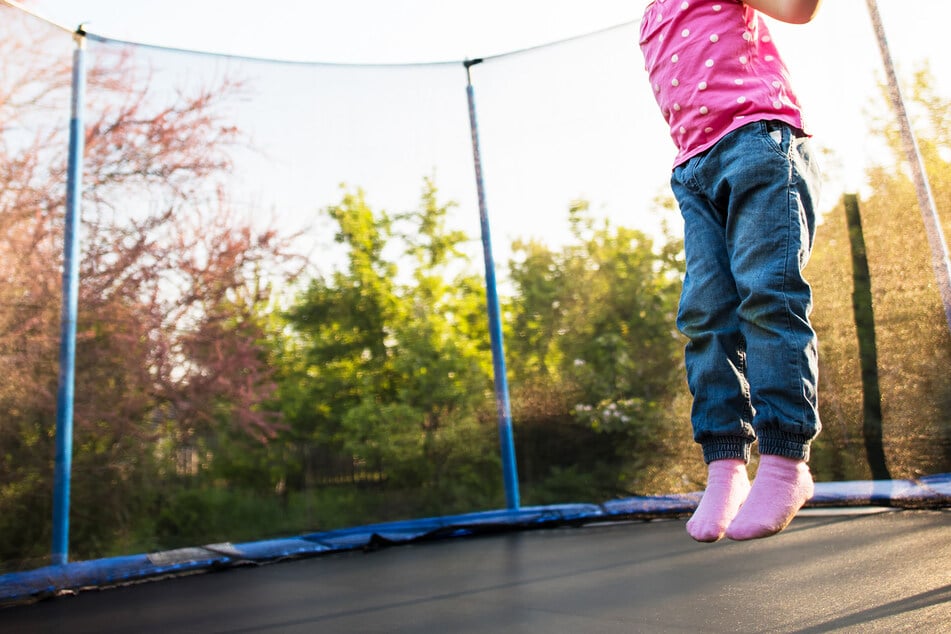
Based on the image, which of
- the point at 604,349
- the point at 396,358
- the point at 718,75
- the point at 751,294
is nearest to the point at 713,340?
the point at 751,294

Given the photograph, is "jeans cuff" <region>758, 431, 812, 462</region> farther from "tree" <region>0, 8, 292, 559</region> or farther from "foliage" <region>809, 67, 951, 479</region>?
"tree" <region>0, 8, 292, 559</region>

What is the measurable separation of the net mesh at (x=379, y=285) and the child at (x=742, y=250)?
1.55 m

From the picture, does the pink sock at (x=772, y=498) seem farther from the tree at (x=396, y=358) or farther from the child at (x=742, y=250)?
the tree at (x=396, y=358)

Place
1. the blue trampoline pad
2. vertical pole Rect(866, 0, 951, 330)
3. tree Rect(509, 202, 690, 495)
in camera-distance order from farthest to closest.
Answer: tree Rect(509, 202, 690, 495)
vertical pole Rect(866, 0, 951, 330)
the blue trampoline pad

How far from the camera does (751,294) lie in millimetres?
781

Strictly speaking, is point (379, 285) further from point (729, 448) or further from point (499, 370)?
point (729, 448)

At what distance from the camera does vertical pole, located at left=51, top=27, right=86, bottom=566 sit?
213cm

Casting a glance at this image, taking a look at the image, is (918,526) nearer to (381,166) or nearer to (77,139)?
(381,166)

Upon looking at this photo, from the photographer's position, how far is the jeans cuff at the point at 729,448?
2.72 feet

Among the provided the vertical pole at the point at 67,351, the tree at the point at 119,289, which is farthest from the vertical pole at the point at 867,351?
the vertical pole at the point at 67,351

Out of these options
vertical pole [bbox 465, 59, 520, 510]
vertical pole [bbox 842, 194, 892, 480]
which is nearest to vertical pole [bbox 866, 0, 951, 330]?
vertical pole [bbox 842, 194, 892, 480]

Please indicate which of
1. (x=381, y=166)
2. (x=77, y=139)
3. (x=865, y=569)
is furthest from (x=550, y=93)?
(x=865, y=569)

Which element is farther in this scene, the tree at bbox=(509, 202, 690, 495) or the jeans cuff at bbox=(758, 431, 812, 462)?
the tree at bbox=(509, 202, 690, 495)

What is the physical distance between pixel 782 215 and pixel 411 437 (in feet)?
6.95
